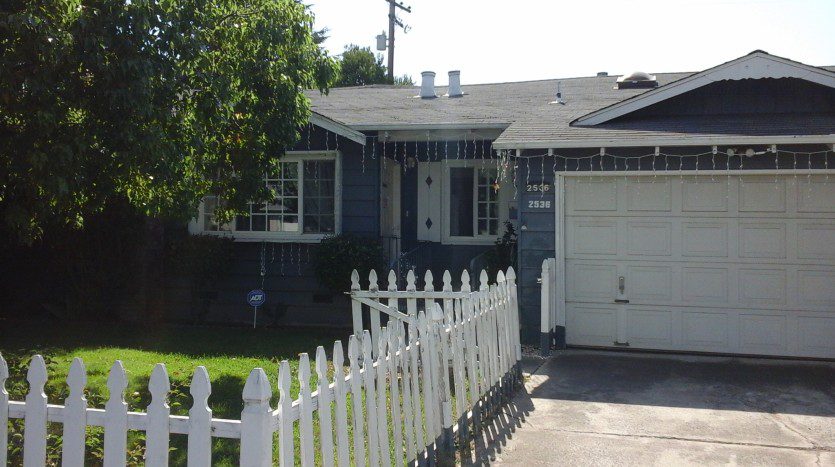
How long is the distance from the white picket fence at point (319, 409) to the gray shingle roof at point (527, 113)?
4.43m

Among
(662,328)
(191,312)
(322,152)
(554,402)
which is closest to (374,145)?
(322,152)

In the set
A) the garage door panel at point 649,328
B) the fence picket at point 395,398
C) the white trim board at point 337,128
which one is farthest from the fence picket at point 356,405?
the white trim board at point 337,128

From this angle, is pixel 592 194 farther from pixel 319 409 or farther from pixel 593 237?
pixel 319 409

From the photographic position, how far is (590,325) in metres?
10.0

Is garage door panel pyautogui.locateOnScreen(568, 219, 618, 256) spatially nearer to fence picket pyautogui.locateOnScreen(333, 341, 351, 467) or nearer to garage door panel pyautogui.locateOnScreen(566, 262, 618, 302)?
garage door panel pyautogui.locateOnScreen(566, 262, 618, 302)

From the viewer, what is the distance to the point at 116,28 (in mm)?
6629

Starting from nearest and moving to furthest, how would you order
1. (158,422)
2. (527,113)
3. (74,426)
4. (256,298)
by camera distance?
1. (158,422)
2. (74,426)
3. (256,298)
4. (527,113)

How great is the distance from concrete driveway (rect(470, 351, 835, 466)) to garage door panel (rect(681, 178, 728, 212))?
1893 millimetres

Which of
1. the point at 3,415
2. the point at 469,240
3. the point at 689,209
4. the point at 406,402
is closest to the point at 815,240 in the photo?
the point at 689,209

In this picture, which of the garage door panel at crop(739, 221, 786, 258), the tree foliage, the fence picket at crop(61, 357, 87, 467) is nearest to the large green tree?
the fence picket at crop(61, 357, 87, 467)

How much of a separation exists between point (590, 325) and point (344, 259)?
12.4ft

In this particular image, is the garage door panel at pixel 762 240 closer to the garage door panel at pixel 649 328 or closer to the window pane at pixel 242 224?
the garage door panel at pixel 649 328

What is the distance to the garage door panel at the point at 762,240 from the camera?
9.47 m

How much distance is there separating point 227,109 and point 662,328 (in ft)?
19.6
